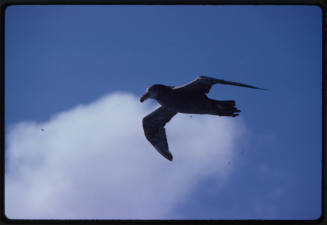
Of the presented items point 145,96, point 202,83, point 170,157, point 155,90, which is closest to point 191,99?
point 202,83

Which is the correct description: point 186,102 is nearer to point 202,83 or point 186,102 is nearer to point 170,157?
point 202,83

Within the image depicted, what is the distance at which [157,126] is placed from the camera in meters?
13.1

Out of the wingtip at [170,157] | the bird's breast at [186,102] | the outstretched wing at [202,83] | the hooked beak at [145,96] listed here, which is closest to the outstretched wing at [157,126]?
the wingtip at [170,157]

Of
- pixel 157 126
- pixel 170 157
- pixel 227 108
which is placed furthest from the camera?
pixel 157 126

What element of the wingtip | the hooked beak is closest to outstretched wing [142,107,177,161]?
the wingtip

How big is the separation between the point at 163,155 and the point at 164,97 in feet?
6.23

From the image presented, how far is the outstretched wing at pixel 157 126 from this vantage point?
1289 cm

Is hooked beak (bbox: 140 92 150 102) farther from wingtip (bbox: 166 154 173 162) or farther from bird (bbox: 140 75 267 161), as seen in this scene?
wingtip (bbox: 166 154 173 162)

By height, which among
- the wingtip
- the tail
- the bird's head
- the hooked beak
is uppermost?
the bird's head

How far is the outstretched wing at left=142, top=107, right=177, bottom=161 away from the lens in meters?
12.9

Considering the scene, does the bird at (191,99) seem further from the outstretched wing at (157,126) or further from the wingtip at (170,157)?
the wingtip at (170,157)

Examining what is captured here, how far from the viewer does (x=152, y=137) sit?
512 inches
